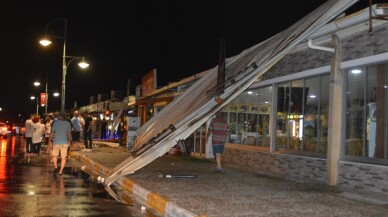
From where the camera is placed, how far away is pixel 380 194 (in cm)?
951

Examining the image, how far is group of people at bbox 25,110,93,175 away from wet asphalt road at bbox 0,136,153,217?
75 centimetres

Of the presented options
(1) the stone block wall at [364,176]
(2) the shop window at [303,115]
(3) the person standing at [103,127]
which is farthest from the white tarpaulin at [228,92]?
(3) the person standing at [103,127]

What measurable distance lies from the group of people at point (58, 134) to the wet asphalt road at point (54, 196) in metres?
0.75

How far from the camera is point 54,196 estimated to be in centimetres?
1004

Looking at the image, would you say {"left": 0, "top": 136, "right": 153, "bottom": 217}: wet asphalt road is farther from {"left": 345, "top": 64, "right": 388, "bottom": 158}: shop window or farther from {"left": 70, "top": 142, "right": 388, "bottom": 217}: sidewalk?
{"left": 345, "top": 64, "right": 388, "bottom": 158}: shop window

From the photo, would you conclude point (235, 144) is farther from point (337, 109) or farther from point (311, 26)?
point (311, 26)

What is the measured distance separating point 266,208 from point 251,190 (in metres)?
2.04

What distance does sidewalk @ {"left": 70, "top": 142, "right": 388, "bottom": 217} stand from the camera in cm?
782

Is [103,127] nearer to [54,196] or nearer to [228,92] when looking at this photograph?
[54,196]

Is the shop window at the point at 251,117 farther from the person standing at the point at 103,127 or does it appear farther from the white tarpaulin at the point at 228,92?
the person standing at the point at 103,127

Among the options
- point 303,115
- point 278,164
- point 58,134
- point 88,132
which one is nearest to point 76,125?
point 88,132

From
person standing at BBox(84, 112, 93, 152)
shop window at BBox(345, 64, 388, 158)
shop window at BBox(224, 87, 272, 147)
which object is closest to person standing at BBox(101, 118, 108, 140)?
person standing at BBox(84, 112, 93, 152)

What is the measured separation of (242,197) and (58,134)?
709 cm

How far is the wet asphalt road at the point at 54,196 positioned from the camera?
848cm
